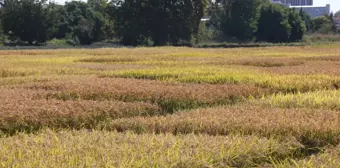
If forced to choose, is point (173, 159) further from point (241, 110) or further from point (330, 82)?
point (330, 82)

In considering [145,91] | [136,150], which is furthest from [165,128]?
[145,91]

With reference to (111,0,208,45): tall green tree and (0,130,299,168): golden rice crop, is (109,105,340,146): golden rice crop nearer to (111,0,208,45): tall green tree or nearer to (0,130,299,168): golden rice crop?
(0,130,299,168): golden rice crop

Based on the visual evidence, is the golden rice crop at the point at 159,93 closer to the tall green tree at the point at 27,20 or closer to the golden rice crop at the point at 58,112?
the golden rice crop at the point at 58,112

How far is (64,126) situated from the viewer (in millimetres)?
5566

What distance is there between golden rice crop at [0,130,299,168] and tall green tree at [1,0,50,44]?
44.1 meters

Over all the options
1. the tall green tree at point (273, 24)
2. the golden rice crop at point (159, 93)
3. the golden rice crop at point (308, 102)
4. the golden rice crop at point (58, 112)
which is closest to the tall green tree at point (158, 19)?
the tall green tree at point (273, 24)

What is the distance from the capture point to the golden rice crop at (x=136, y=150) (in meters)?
3.47

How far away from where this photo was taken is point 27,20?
47.4 m

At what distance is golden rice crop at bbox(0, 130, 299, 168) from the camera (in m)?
3.47

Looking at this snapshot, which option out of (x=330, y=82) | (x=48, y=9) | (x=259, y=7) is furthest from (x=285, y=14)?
(x=330, y=82)

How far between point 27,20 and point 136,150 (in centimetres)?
4552

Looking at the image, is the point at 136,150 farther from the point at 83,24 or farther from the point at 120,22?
the point at 83,24

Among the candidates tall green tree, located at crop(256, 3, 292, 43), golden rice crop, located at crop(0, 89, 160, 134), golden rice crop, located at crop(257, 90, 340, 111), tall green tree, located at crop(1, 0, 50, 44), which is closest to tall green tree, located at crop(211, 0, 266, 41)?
tall green tree, located at crop(256, 3, 292, 43)

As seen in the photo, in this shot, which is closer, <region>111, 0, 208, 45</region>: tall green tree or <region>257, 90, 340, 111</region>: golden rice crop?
<region>257, 90, 340, 111</region>: golden rice crop
